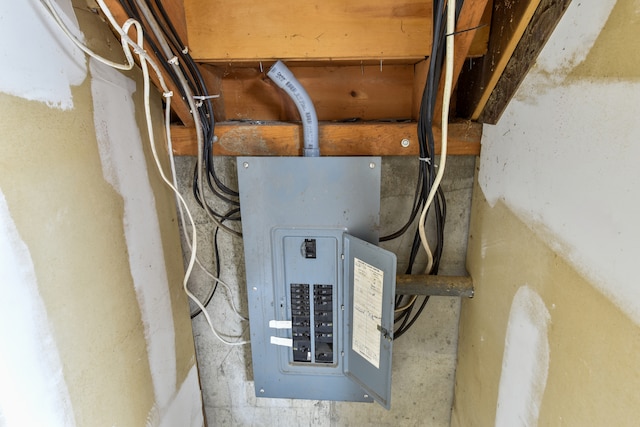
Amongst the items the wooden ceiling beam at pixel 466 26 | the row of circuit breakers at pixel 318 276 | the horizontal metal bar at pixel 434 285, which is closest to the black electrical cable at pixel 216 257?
the row of circuit breakers at pixel 318 276

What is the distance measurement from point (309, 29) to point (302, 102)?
18cm

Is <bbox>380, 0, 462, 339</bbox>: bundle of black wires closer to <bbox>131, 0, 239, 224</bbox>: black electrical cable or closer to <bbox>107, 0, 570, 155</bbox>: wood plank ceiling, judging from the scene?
<bbox>107, 0, 570, 155</bbox>: wood plank ceiling

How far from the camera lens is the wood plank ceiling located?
2.87 feet

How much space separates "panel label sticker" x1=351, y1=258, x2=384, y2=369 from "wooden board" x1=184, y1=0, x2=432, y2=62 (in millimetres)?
580

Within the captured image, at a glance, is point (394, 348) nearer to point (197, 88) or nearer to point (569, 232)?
point (569, 232)

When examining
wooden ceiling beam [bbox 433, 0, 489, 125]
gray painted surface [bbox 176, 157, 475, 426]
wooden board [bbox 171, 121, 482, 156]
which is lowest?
gray painted surface [bbox 176, 157, 475, 426]

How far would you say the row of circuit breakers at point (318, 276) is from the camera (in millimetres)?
1031

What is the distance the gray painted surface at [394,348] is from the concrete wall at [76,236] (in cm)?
26

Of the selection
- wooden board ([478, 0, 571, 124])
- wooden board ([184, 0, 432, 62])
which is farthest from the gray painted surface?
wooden board ([184, 0, 432, 62])

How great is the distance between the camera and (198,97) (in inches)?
40.4

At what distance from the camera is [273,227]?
3.58 feet

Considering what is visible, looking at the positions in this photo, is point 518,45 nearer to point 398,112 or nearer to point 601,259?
point 398,112

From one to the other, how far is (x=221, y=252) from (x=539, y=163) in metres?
1.03

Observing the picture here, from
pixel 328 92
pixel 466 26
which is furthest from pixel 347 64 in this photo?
pixel 466 26
